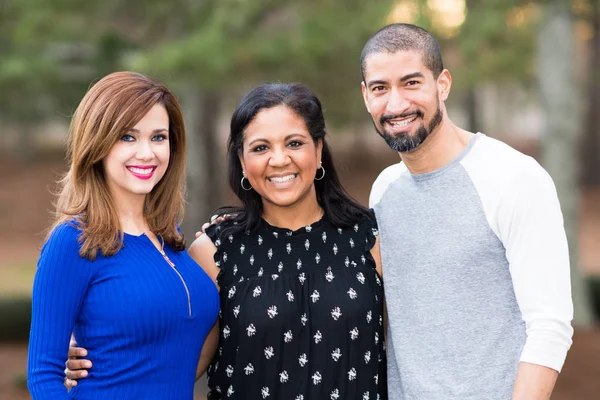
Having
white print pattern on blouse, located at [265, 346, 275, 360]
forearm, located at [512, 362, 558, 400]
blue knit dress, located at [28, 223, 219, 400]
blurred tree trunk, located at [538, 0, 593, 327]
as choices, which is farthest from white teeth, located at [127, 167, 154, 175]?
blurred tree trunk, located at [538, 0, 593, 327]

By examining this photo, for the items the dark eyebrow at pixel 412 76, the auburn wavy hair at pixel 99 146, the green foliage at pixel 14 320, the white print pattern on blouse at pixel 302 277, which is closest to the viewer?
the auburn wavy hair at pixel 99 146

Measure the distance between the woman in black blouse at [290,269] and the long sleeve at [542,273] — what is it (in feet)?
2.42

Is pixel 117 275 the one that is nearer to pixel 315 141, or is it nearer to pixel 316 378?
pixel 316 378

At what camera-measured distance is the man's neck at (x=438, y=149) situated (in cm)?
309

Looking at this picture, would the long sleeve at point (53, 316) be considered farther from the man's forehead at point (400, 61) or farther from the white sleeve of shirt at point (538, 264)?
the white sleeve of shirt at point (538, 264)

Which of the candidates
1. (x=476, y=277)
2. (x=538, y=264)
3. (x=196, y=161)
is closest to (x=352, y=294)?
(x=476, y=277)

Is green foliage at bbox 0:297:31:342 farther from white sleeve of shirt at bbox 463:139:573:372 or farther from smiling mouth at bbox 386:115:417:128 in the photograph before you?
white sleeve of shirt at bbox 463:139:573:372

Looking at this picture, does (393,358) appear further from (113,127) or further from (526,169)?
(113,127)

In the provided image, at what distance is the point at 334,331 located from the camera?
127 inches

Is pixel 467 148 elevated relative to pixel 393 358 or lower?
elevated

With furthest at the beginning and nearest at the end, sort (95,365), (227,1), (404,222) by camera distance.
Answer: (227,1), (404,222), (95,365)

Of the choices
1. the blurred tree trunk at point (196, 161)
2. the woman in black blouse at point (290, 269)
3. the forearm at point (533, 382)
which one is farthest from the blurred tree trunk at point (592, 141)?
the forearm at point (533, 382)

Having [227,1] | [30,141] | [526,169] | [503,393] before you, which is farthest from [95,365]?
[30,141]

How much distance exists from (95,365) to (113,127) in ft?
2.85
